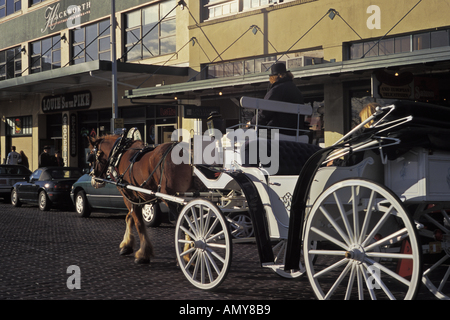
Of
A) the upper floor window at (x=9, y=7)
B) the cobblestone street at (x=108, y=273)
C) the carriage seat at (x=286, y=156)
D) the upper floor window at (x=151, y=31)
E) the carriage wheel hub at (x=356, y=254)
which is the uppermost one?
the upper floor window at (x=9, y=7)

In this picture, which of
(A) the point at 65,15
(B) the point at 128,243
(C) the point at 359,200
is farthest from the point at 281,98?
(A) the point at 65,15

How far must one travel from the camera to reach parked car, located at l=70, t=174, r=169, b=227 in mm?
11547

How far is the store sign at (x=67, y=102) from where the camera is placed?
84.4ft

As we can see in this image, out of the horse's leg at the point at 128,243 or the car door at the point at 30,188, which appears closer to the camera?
the horse's leg at the point at 128,243

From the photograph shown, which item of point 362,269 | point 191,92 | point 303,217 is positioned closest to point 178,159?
point 303,217

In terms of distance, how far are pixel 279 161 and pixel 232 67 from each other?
13680 millimetres

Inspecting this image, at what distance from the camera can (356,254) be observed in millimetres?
3941

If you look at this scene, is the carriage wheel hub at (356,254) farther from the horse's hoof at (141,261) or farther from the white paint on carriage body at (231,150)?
the horse's hoof at (141,261)

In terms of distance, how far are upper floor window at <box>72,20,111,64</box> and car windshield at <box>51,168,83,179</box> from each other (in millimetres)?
8606

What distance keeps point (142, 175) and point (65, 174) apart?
1002 centimetres

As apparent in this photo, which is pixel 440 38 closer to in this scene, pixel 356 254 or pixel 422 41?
pixel 422 41

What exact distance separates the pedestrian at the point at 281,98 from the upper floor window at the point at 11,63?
88.5ft

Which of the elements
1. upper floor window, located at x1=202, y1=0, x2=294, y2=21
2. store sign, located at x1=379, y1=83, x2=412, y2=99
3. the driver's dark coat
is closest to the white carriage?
the driver's dark coat

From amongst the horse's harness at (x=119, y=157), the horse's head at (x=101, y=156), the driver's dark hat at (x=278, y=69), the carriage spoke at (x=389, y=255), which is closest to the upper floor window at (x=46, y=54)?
the horse's head at (x=101, y=156)
